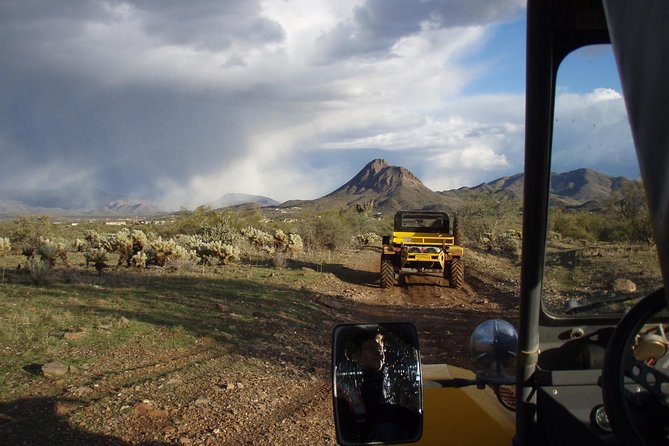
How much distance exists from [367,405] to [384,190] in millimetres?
143539

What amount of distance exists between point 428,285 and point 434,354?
8323 mm

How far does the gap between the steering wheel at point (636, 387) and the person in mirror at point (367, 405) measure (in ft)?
2.57

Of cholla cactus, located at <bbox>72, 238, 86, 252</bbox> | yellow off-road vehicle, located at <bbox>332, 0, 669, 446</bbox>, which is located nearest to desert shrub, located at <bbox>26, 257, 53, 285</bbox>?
cholla cactus, located at <bbox>72, 238, 86, 252</bbox>

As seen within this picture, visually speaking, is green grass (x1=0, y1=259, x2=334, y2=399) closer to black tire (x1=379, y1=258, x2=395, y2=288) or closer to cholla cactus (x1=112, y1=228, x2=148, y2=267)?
black tire (x1=379, y1=258, x2=395, y2=288)

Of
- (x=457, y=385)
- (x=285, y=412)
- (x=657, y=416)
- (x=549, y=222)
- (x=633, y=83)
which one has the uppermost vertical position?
(x=633, y=83)

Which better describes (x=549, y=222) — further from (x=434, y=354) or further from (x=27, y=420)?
(x=434, y=354)

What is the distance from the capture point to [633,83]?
835 millimetres

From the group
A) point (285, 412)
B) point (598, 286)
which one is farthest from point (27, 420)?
point (598, 286)

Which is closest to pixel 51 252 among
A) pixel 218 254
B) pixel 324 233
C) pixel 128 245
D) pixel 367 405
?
pixel 128 245

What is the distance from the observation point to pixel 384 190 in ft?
475

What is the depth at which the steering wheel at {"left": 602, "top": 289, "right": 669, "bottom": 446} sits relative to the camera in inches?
51.0

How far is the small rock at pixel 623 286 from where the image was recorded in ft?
6.11

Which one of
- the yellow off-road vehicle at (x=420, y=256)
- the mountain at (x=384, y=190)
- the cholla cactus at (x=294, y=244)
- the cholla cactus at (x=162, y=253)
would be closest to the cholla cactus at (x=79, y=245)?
the cholla cactus at (x=162, y=253)

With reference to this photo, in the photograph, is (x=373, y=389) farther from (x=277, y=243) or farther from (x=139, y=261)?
(x=277, y=243)
